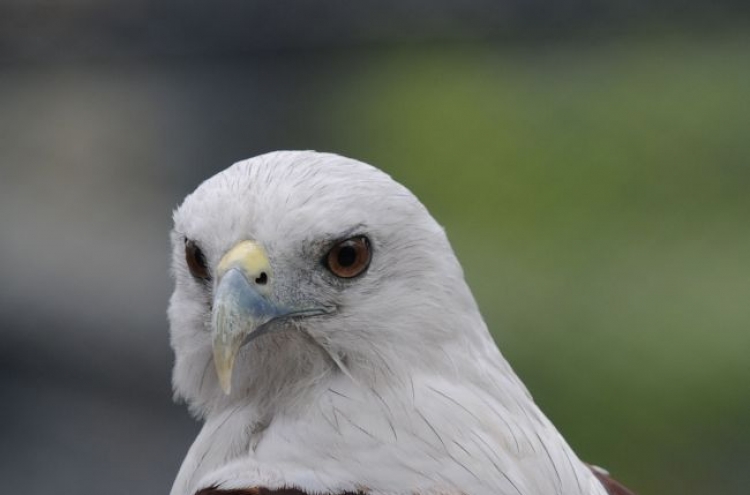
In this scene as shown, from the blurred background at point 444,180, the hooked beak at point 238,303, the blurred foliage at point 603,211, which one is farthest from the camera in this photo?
the blurred foliage at point 603,211

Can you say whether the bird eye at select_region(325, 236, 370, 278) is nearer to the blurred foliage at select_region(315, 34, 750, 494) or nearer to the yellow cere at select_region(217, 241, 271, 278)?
the yellow cere at select_region(217, 241, 271, 278)

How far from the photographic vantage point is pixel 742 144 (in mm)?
4836

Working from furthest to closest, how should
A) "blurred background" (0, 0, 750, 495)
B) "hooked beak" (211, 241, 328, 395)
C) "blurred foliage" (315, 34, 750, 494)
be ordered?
"blurred foliage" (315, 34, 750, 494) < "blurred background" (0, 0, 750, 495) < "hooked beak" (211, 241, 328, 395)

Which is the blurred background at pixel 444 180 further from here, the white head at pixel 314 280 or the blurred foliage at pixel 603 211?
the white head at pixel 314 280

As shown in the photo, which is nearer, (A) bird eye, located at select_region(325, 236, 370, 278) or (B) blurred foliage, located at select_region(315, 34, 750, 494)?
(A) bird eye, located at select_region(325, 236, 370, 278)

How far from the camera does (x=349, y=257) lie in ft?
5.69

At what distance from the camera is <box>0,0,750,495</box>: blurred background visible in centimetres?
357

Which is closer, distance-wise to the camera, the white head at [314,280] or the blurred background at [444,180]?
the white head at [314,280]

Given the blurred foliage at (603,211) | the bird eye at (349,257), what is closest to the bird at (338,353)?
the bird eye at (349,257)

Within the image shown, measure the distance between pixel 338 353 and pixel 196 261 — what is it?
23cm

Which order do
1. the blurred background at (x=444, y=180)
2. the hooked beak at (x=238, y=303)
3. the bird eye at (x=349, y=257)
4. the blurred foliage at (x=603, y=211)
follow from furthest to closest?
1. the blurred foliage at (x=603, y=211)
2. the blurred background at (x=444, y=180)
3. the bird eye at (x=349, y=257)
4. the hooked beak at (x=238, y=303)

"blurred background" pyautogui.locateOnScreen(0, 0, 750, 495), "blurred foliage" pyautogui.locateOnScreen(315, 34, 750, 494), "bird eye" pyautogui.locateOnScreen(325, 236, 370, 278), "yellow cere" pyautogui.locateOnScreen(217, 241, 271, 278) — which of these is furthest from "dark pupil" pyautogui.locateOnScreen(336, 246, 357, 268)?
"blurred foliage" pyautogui.locateOnScreen(315, 34, 750, 494)

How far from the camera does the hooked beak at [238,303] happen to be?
1.62 metres

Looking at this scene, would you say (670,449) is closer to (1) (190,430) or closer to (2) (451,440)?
(1) (190,430)
